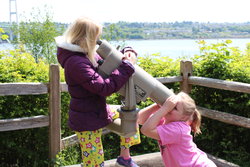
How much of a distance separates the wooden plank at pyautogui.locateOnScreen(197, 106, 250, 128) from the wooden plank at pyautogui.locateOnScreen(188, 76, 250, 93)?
12.1 inches

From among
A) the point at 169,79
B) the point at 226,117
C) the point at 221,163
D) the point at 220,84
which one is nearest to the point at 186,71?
the point at 169,79

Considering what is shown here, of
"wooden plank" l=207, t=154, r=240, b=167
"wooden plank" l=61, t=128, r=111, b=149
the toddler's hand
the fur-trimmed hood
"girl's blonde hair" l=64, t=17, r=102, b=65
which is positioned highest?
"girl's blonde hair" l=64, t=17, r=102, b=65

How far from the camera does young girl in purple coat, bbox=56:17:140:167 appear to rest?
8.57ft

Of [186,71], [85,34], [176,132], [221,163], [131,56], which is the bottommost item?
[221,163]

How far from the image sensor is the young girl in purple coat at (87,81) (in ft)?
8.57

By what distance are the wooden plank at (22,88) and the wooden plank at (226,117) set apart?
Result: 2.00 meters

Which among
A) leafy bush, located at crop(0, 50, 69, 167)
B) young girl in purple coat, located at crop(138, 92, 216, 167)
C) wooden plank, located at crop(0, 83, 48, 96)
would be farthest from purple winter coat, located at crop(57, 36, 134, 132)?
leafy bush, located at crop(0, 50, 69, 167)

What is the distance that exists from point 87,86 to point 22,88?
1.51m

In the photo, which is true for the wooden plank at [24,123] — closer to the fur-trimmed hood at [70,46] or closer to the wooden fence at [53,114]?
the wooden fence at [53,114]

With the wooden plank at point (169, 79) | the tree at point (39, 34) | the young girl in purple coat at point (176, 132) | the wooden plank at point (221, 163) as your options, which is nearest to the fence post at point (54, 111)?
the wooden plank at point (169, 79)

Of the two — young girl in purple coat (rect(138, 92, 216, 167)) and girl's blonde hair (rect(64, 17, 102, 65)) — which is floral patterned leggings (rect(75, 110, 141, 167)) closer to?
young girl in purple coat (rect(138, 92, 216, 167))

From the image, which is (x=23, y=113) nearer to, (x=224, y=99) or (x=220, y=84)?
(x=220, y=84)

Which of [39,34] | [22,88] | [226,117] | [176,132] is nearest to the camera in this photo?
[176,132]

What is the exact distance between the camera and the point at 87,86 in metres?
2.61
